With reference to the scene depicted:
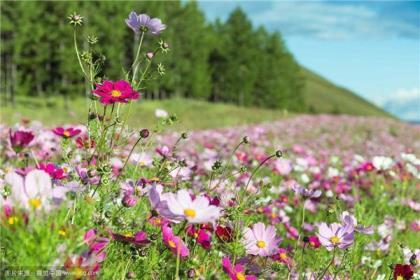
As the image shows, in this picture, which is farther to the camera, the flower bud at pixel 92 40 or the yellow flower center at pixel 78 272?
the flower bud at pixel 92 40

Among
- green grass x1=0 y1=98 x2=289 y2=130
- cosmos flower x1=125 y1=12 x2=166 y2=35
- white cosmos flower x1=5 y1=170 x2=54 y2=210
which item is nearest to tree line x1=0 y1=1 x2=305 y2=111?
green grass x1=0 y1=98 x2=289 y2=130

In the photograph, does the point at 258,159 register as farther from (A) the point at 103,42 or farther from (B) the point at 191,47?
(B) the point at 191,47

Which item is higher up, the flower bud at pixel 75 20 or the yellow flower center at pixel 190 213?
the flower bud at pixel 75 20

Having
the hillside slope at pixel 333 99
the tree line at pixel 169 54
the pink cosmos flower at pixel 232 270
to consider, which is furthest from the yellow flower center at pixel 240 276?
the hillside slope at pixel 333 99

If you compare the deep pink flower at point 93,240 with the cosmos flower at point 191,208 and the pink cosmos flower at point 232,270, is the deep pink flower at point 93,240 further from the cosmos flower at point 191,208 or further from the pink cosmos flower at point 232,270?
the pink cosmos flower at point 232,270

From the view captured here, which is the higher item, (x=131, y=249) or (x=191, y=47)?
(x=191, y=47)

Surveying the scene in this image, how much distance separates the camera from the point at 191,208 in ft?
4.77

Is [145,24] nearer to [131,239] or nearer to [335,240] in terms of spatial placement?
[131,239]

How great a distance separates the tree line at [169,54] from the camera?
2972 cm

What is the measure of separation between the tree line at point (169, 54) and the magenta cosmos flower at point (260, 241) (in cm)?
2182

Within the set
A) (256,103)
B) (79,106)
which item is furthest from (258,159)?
(256,103)

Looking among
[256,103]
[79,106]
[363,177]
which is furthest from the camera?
[256,103]

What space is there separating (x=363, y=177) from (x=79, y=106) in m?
28.2

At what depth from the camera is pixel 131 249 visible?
1.61m
